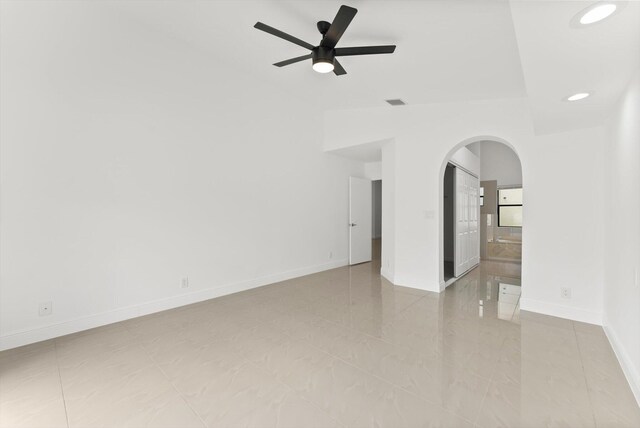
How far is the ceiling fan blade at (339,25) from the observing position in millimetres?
2238

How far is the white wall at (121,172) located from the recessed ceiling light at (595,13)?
155 inches

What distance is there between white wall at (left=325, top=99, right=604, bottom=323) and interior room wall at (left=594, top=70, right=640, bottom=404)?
0.94 feet

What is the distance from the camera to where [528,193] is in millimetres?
3752

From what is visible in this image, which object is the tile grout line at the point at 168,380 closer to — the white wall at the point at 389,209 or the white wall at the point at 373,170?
the white wall at the point at 389,209

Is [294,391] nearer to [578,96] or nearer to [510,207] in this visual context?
[578,96]

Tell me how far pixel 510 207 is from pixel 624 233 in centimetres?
620

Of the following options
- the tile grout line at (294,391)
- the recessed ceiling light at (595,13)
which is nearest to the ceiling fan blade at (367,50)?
the recessed ceiling light at (595,13)

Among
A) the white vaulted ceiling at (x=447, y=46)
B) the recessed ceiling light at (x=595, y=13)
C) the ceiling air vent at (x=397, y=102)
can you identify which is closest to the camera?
the recessed ceiling light at (x=595, y=13)

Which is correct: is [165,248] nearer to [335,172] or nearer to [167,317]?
[167,317]

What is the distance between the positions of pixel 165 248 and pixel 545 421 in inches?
155

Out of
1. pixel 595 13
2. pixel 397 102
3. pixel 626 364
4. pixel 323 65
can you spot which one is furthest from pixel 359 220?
pixel 595 13

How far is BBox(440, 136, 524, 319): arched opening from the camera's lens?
479 centimetres

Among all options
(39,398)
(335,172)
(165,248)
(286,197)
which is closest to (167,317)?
(165,248)

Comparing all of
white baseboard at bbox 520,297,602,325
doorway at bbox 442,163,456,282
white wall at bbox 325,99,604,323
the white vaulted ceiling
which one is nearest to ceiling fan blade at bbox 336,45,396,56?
the white vaulted ceiling
